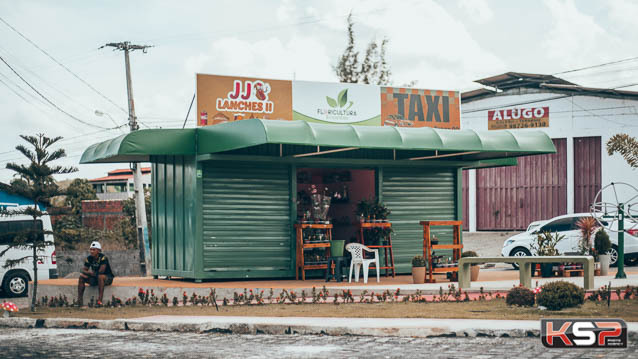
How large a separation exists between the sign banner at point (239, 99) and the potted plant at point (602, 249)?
7.77m

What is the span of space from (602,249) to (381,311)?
856 centimetres

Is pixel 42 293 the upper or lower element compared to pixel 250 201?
lower

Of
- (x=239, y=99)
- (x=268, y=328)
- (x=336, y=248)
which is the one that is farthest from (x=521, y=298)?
(x=239, y=99)

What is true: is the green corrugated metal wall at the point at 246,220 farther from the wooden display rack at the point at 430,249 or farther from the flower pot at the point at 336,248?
the wooden display rack at the point at 430,249

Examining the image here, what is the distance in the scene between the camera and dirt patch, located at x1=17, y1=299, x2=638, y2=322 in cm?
1248

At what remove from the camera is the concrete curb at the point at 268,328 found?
1100cm

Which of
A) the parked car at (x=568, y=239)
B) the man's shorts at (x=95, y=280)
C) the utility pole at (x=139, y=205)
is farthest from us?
the utility pole at (x=139, y=205)

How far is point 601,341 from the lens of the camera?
10047mm

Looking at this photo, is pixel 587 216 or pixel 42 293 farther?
pixel 587 216

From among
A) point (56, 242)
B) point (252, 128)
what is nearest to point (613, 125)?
point (252, 128)

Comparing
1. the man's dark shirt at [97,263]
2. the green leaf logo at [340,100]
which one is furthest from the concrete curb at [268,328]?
the green leaf logo at [340,100]

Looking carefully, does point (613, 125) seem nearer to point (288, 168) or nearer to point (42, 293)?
point (288, 168)

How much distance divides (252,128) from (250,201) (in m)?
3.06

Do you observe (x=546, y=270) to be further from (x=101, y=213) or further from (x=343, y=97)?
(x=101, y=213)
